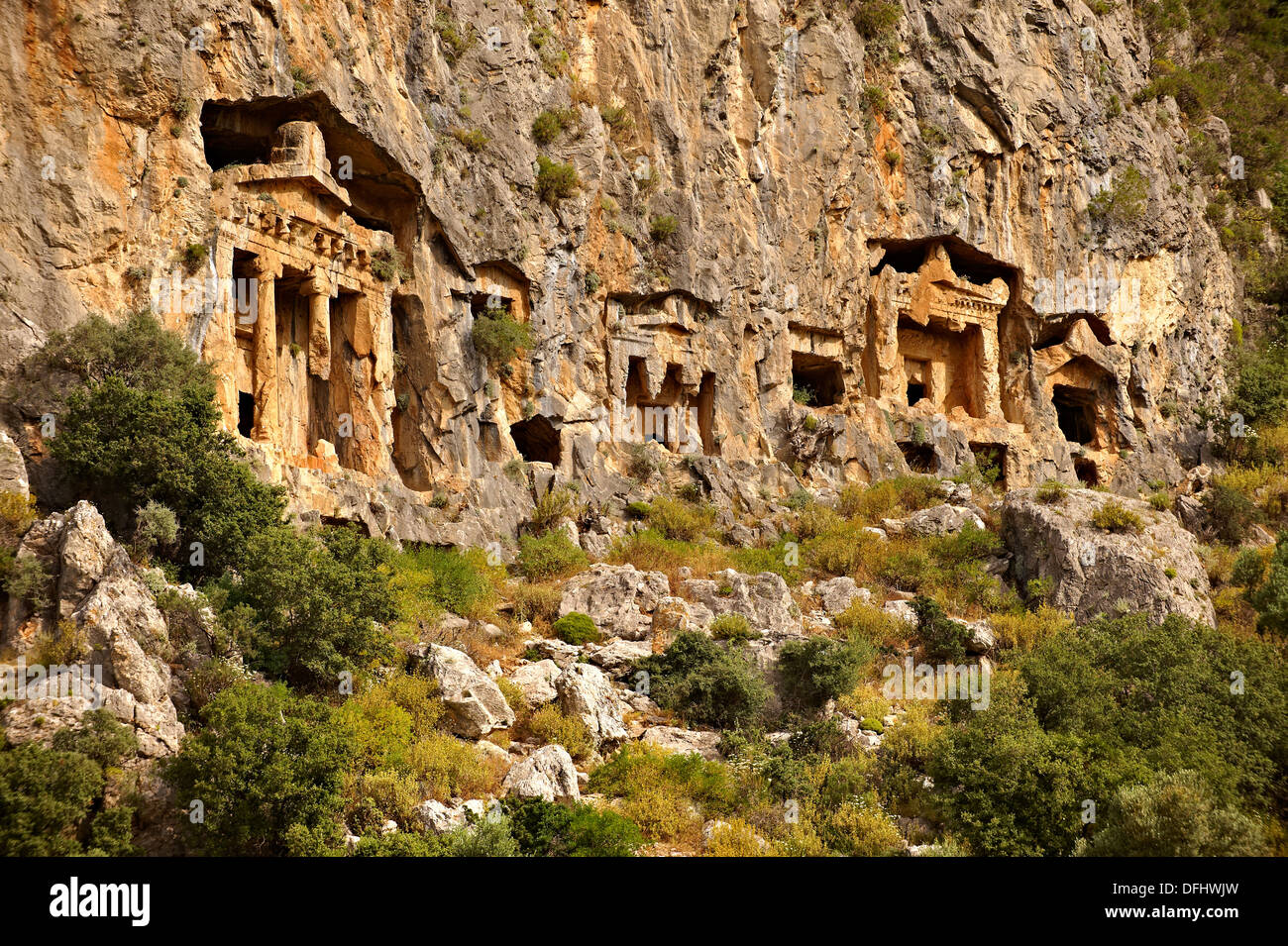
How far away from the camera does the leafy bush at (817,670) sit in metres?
16.2

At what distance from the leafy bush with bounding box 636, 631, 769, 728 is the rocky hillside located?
7 centimetres

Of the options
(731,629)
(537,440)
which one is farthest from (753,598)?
(537,440)

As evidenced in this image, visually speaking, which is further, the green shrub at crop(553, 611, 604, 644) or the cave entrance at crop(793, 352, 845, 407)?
the cave entrance at crop(793, 352, 845, 407)

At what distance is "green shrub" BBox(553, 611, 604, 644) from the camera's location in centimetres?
1770

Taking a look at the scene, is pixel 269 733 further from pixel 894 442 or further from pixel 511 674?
pixel 894 442

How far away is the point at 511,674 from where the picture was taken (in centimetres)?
1578

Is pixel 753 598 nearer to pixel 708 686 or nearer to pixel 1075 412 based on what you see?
pixel 708 686

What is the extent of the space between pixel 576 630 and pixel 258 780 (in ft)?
25.6

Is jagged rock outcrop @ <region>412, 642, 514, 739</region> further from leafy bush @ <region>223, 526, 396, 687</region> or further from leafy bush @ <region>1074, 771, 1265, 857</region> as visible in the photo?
leafy bush @ <region>1074, 771, 1265, 857</region>

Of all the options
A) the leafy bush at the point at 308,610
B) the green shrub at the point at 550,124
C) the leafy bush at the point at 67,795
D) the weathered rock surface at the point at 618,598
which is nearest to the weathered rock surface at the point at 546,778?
the leafy bush at the point at 308,610

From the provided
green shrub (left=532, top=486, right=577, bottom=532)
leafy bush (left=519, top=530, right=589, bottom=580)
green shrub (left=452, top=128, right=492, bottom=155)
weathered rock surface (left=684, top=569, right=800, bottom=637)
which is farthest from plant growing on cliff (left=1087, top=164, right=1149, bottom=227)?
leafy bush (left=519, top=530, right=589, bottom=580)

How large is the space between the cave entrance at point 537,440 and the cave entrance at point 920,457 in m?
12.4

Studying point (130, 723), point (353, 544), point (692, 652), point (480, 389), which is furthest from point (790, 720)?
point (480, 389)

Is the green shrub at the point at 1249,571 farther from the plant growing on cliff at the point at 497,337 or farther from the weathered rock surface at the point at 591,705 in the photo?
the plant growing on cliff at the point at 497,337
